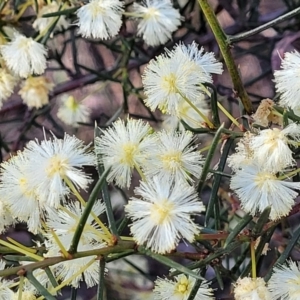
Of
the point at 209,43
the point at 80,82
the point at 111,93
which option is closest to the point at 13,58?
the point at 80,82

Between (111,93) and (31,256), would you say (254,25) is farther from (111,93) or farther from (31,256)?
(31,256)

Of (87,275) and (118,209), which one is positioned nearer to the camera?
(87,275)

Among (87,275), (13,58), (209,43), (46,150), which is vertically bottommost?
(87,275)

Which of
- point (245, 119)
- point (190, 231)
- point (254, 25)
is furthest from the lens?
point (254, 25)

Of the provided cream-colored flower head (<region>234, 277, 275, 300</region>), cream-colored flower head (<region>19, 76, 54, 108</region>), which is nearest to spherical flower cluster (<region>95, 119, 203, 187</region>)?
cream-colored flower head (<region>234, 277, 275, 300</region>)

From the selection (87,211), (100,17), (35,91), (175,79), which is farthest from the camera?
(35,91)

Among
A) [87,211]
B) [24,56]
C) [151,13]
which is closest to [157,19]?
[151,13]

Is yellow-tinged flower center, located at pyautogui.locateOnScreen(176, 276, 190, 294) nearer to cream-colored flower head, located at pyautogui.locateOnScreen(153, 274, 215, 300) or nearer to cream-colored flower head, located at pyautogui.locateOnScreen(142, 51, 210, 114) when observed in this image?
cream-colored flower head, located at pyautogui.locateOnScreen(153, 274, 215, 300)

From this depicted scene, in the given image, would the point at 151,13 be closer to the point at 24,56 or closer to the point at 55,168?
the point at 24,56
